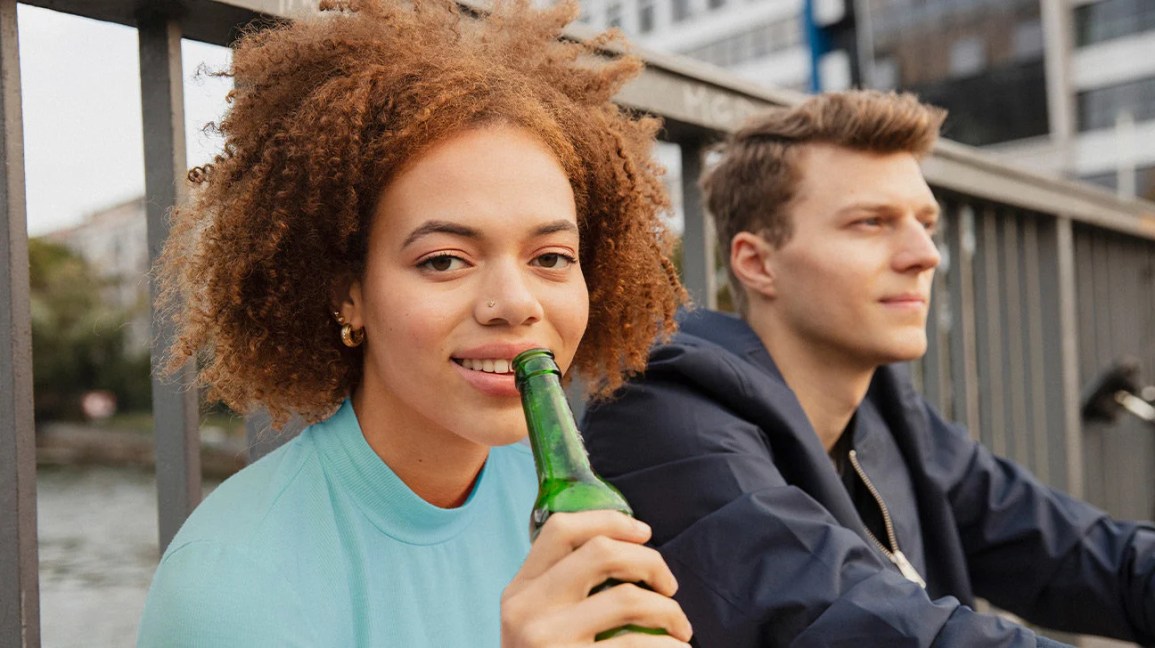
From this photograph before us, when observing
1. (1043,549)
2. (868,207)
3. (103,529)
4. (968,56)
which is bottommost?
(103,529)

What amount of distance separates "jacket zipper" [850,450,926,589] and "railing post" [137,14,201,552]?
4.28 feet

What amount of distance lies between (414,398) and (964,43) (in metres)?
46.2

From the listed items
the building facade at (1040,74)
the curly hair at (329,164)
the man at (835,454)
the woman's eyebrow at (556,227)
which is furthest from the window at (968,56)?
the woman's eyebrow at (556,227)

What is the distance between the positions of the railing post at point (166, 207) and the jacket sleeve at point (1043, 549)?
1.67 m

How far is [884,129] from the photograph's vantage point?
2426mm

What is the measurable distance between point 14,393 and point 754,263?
1.58 metres

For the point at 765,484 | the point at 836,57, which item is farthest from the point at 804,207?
the point at 836,57

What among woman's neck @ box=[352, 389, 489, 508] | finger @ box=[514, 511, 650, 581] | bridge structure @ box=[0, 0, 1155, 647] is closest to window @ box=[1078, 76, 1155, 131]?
bridge structure @ box=[0, 0, 1155, 647]

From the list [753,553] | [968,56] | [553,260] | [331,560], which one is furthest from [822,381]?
[968,56]

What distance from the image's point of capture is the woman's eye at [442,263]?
1.42 meters

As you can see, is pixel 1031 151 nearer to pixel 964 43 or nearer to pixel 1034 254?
pixel 964 43

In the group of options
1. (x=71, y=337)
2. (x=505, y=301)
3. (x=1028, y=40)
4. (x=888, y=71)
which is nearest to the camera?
(x=505, y=301)

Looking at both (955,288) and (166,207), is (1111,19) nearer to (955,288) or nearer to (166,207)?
(955,288)

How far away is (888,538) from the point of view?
7.61 ft
